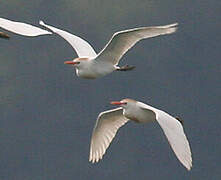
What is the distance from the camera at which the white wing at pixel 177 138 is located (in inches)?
612

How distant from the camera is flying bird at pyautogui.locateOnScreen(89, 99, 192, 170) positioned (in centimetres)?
1566

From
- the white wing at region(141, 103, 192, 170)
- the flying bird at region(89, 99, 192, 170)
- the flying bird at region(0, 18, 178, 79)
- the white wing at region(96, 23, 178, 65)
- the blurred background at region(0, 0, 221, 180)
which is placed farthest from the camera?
the blurred background at region(0, 0, 221, 180)

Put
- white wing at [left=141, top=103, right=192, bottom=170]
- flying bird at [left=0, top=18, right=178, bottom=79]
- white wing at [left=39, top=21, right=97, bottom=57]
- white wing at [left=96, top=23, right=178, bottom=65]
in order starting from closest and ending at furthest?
white wing at [left=141, top=103, right=192, bottom=170] < white wing at [left=96, top=23, right=178, bottom=65] < flying bird at [left=0, top=18, right=178, bottom=79] < white wing at [left=39, top=21, right=97, bottom=57]

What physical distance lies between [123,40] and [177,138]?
2824 mm

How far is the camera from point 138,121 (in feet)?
60.5

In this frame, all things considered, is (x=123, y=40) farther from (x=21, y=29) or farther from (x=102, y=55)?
(x=21, y=29)

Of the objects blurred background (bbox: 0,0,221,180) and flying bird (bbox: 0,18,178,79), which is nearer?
flying bird (bbox: 0,18,178,79)

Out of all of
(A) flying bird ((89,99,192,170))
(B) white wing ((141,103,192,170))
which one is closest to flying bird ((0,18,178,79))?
(A) flying bird ((89,99,192,170))

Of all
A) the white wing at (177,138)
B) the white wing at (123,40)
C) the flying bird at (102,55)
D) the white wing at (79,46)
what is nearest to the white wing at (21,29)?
the flying bird at (102,55)

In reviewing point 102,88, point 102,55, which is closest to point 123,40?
point 102,55

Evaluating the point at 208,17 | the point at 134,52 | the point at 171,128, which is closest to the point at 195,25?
the point at 208,17

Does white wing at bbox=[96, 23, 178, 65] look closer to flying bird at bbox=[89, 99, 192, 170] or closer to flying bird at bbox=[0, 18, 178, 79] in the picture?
flying bird at bbox=[0, 18, 178, 79]

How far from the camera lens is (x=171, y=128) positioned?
16.1 meters

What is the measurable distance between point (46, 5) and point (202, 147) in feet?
27.9
